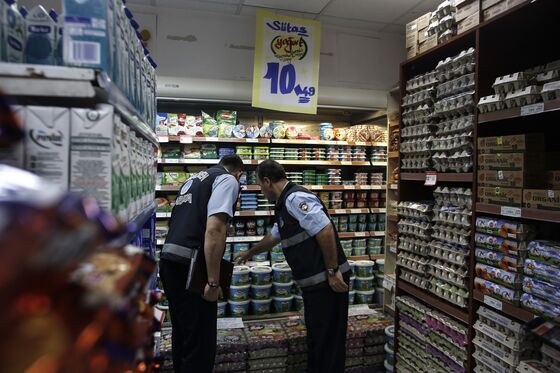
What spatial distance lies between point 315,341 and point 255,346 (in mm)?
724

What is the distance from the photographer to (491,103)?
87.1 inches

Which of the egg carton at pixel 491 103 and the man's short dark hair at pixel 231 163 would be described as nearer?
the egg carton at pixel 491 103

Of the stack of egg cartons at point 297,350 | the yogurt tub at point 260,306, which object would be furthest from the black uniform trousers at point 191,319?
the yogurt tub at point 260,306

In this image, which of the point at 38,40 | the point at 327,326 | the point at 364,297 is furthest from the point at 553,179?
the point at 364,297

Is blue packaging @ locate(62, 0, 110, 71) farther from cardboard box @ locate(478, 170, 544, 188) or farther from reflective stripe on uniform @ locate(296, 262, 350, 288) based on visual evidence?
reflective stripe on uniform @ locate(296, 262, 350, 288)

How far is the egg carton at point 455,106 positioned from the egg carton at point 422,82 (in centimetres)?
17

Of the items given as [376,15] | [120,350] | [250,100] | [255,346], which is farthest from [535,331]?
[376,15]

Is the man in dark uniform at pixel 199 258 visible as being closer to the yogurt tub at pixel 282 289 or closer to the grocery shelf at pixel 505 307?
the yogurt tub at pixel 282 289

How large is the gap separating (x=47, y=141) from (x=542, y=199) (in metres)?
2.18

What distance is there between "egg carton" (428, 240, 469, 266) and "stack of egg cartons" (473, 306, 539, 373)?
0.30m

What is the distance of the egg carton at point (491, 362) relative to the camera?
7.06ft

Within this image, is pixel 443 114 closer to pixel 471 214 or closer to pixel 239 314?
pixel 471 214

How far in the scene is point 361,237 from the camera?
5.02 metres

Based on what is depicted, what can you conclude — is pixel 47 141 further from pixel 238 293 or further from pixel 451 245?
pixel 238 293
